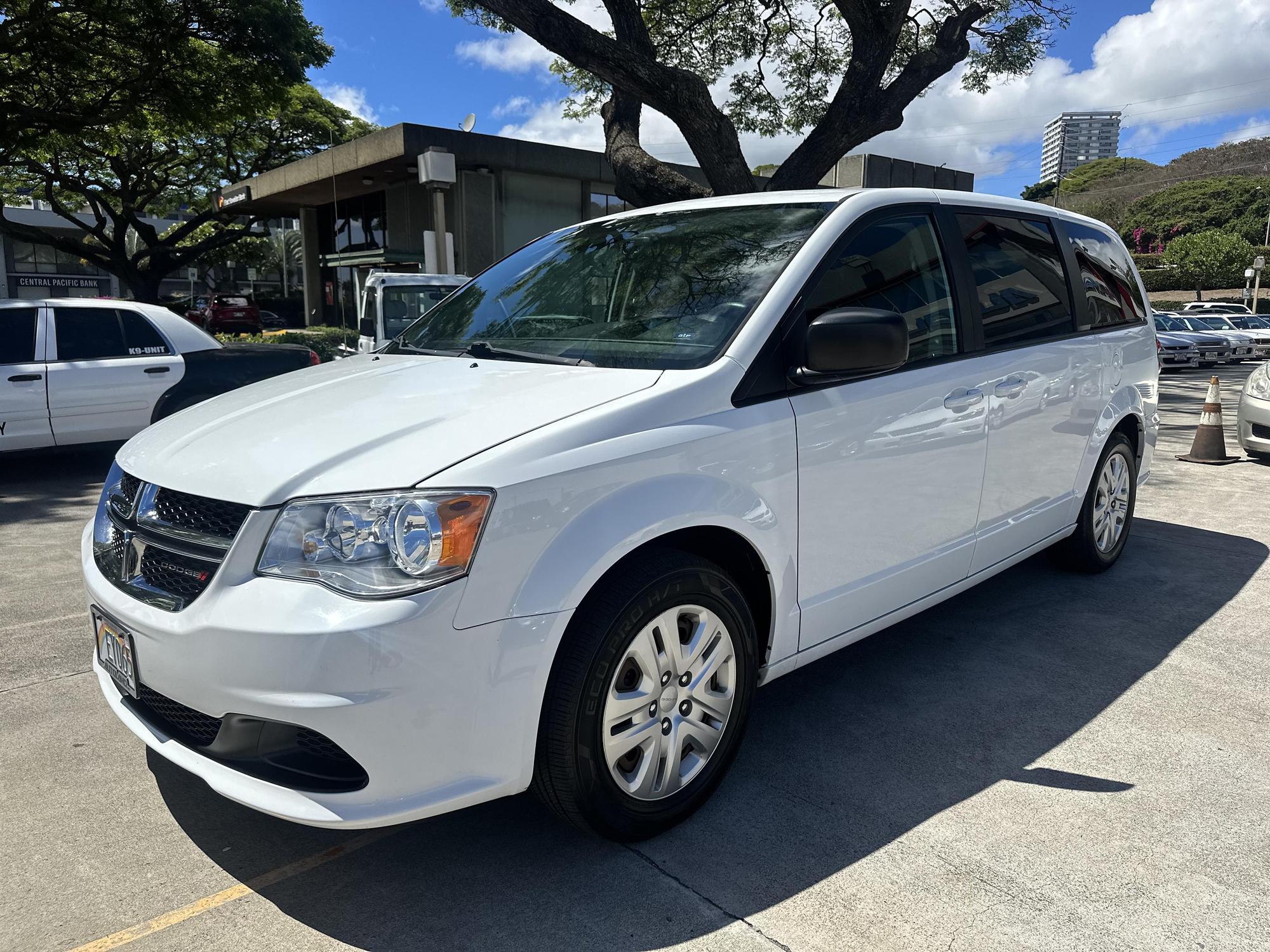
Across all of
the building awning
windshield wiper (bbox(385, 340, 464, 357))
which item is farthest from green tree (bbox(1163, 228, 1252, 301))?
windshield wiper (bbox(385, 340, 464, 357))

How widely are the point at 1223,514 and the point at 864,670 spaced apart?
14.3 feet

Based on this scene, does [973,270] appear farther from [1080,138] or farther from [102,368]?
[1080,138]

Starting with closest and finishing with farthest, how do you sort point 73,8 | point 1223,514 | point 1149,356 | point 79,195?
1. point 1149,356
2. point 1223,514
3. point 73,8
4. point 79,195

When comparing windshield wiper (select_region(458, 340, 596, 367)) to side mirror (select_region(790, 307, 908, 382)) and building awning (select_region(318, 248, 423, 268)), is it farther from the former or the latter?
building awning (select_region(318, 248, 423, 268))

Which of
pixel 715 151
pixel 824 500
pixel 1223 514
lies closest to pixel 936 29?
pixel 715 151

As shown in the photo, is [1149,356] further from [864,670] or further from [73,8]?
[73,8]

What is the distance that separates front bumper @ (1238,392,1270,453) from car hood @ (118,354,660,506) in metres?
7.90

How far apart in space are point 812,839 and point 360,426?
1.72m

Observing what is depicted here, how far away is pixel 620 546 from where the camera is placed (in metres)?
2.35

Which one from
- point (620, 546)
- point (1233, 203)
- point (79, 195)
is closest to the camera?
point (620, 546)

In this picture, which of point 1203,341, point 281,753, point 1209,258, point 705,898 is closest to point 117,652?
point 281,753

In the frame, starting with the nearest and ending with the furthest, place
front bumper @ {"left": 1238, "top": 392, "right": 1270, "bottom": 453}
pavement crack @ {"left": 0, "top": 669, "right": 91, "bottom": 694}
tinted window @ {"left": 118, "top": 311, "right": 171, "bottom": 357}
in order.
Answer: pavement crack @ {"left": 0, "top": 669, "right": 91, "bottom": 694} → tinted window @ {"left": 118, "top": 311, "right": 171, "bottom": 357} → front bumper @ {"left": 1238, "top": 392, "right": 1270, "bottom": 453}

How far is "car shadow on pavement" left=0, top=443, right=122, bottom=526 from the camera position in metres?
6.69

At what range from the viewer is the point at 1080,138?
156m
